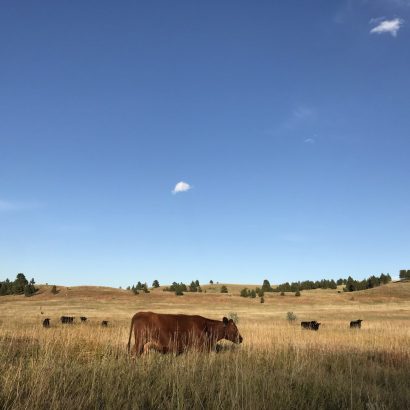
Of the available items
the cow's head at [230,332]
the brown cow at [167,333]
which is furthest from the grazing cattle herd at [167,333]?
the cow's head at [230,332]

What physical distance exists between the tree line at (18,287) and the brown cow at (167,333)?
65768 millimetres

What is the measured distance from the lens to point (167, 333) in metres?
10.9

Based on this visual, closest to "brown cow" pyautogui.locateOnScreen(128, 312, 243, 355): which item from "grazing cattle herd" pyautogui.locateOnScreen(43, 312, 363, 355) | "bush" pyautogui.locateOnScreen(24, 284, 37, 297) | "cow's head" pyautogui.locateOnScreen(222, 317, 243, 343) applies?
"grazing cattle herd" pyautogui.locateOnScreen(43, 312, 363, 355)

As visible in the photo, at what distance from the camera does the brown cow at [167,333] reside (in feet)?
34.5

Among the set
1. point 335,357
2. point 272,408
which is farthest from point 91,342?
point 272,408

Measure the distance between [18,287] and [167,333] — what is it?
7305 cm

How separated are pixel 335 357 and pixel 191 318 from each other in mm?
3763

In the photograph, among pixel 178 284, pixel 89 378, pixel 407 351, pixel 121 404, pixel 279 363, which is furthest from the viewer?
pixel 178 284

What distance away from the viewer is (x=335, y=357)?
10.6m

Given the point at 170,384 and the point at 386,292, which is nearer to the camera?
the point at 170,384

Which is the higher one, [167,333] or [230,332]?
[167,333]

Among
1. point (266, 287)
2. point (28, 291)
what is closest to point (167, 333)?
point (28, 291)

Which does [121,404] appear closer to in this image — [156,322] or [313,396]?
[313,396]

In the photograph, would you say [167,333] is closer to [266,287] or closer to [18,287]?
[18,287]
